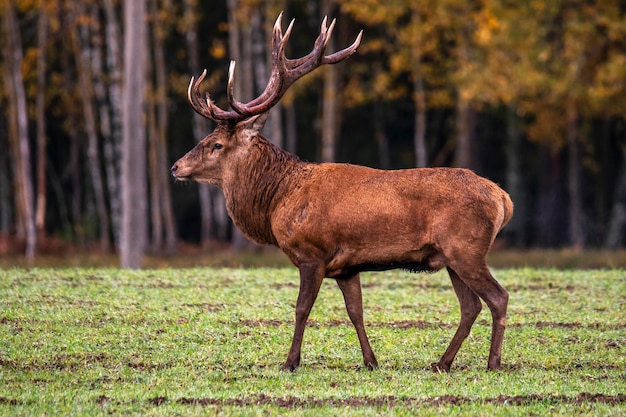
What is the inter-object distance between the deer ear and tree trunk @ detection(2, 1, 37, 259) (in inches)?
695

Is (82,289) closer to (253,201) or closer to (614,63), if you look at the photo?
(253,201)

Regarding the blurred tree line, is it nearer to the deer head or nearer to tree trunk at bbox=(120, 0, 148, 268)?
tree trunk at bbox=(120, 0, 148, 268)

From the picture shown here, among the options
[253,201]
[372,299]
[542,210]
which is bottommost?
[542,210]

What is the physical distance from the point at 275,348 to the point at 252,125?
86.8 inches

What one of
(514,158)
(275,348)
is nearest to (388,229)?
(275,348)

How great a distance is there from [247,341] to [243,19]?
64.7 feet

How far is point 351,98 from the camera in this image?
34.1m

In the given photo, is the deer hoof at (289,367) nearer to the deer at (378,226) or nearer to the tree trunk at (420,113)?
the deer at (378,226)

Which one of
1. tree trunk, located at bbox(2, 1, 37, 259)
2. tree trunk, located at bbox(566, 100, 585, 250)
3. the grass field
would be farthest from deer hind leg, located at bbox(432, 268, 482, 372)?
tree trunk, located at bbox(566, 100, 585, 250)

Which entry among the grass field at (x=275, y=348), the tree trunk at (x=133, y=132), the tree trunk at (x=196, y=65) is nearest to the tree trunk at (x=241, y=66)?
the tree trunk at (x=196, y=65)

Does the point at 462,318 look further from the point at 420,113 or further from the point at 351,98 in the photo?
the point at 351,98

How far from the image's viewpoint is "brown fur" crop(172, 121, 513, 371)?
995 centimetres

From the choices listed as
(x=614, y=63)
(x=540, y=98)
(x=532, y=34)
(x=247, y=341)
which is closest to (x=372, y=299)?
(x=247, y=341)

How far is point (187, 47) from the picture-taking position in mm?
34406
